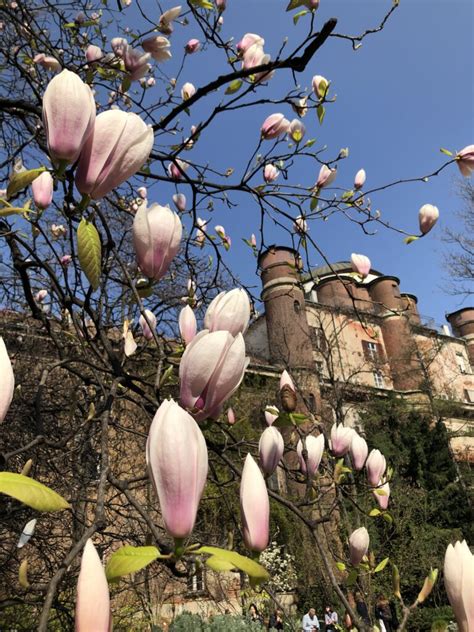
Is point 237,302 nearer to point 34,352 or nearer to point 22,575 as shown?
point 22,575

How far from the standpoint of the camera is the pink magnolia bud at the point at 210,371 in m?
0.78

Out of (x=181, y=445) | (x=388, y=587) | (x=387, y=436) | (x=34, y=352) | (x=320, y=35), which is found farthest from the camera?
(x=387, y=436)

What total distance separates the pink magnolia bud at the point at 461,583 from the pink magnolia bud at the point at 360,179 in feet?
7.35

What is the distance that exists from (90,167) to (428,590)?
0.95 m

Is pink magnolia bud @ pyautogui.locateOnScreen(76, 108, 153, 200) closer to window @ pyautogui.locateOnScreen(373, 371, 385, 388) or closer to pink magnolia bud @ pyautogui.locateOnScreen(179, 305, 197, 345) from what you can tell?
pink magnolia bud @ pyautogui.locateOnScreen(179, 305, 197, 345)

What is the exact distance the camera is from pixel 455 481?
1634 centimetres

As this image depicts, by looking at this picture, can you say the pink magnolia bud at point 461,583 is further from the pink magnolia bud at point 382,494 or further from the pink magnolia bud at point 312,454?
the pink magnolia bud at point 382,494

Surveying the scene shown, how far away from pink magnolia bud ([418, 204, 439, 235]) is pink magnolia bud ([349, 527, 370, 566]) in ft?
4.16

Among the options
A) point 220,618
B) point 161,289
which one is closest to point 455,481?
point 220,618

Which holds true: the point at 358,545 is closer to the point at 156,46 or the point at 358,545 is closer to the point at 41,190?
the point at 41,190

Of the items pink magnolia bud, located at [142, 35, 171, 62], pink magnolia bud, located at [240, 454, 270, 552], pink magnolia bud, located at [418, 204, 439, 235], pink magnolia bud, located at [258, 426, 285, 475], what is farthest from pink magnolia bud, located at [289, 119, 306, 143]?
pink magnolia bud, located at [240, 454, 270, 552]

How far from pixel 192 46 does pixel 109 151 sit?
120 inches

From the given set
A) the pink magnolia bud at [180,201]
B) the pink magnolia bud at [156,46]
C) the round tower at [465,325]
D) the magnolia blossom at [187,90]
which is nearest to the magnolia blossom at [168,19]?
the pink magnolia bud at [156,46]

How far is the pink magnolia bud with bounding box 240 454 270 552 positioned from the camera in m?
0.71
